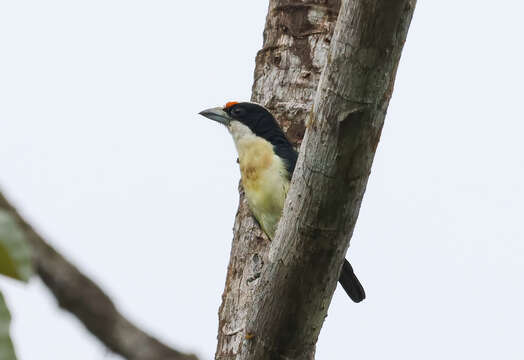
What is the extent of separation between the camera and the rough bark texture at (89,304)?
0.81 meters

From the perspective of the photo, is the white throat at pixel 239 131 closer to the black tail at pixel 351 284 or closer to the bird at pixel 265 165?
the bird at pixel 265 165

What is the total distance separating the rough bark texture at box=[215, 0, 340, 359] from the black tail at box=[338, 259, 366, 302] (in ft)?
2.04

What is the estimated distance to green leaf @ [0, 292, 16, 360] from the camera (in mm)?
747

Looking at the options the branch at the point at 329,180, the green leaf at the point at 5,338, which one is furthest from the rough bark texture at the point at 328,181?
the green leaf at the point at 5,338

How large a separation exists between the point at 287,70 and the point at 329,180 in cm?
245

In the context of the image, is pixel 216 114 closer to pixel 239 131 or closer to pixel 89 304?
pixel 239 131

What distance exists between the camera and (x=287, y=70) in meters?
5.07

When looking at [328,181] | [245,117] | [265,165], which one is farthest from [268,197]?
[328,181]

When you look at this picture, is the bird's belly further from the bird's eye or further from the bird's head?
the bird's eye

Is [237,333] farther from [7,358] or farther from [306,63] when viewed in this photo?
[7,358]

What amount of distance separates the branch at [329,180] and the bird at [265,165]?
1.41 meters

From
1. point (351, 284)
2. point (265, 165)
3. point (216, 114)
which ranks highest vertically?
point (216, 114)

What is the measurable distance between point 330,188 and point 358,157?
0.52 feet

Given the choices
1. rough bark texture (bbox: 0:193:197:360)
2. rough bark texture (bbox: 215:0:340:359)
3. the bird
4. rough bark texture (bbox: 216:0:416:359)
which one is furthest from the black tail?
rough bark texture (bbox: 0:193:197:360)
